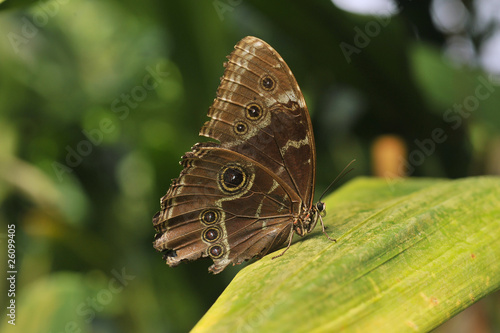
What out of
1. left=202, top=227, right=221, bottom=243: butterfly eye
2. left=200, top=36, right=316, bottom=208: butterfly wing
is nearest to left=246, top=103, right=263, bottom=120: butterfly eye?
left=200, top=36, right=316, bottom=208: butterfly wing

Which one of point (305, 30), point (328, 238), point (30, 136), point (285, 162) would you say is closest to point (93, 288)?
point (30, 136)

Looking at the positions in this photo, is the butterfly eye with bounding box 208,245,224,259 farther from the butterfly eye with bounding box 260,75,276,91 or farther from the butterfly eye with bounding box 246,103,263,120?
the butterfly eye with bounding box 260,75,276,91

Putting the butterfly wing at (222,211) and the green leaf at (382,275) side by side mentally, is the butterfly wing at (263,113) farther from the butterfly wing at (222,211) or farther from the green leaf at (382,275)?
the green leaf at (382,275)

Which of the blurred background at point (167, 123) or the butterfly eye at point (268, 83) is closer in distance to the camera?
the butterfly eye at point (268, 83)

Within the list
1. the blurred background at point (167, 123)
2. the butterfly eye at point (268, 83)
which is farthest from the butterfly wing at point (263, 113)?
the blurred background at point (167, 123)

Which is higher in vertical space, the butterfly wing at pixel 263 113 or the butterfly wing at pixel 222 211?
the butterfly wing at pixel 263 113

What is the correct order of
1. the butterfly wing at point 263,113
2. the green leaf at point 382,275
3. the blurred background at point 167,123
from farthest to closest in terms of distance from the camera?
1. the blurred background at point 167,123
2. the butterfly wing at point 263,113
3. the green leaf at point 382,275

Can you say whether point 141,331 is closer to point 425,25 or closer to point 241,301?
point 241,301
